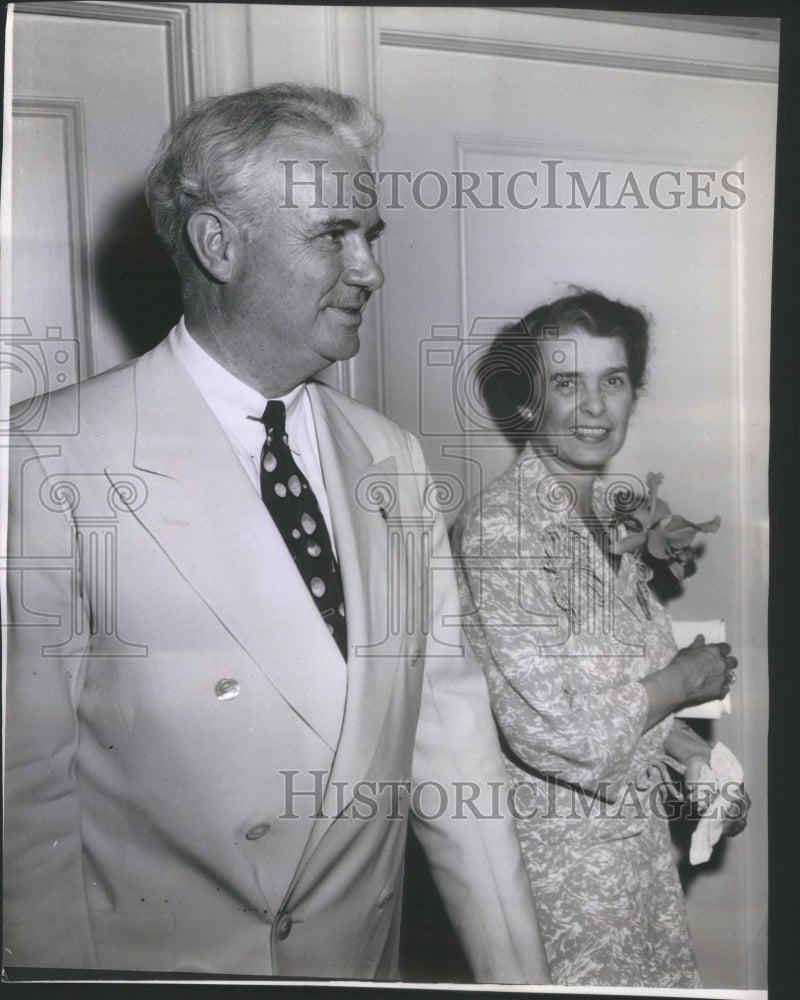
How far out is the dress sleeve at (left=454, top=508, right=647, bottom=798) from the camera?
68.5 inches

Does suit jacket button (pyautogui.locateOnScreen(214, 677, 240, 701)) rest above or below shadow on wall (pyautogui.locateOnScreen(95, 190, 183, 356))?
below

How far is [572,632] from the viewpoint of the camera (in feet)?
5.74

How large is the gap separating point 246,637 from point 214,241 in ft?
2.05

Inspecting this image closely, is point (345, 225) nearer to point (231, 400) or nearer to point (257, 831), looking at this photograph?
point (231, 400)

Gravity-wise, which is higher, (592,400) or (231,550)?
(592,400)

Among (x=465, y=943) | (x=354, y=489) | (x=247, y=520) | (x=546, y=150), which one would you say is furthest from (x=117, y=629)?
(x=546, y=150)

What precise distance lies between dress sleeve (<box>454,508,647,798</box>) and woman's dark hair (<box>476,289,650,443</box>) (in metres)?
0.17

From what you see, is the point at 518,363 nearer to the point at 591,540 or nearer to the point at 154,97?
the point at 591,540

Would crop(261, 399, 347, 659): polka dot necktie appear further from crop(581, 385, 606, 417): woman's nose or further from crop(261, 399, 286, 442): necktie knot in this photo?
crop(581, 385, 606, 417): woman's nose

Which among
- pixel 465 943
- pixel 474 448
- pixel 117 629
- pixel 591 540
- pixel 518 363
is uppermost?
pixel 518 363

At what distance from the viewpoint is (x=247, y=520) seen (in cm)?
168

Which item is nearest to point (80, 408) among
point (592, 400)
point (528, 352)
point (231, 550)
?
point (231, 550)

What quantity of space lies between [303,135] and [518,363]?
498mm

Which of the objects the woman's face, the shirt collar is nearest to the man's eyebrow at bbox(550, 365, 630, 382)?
the woman's face
